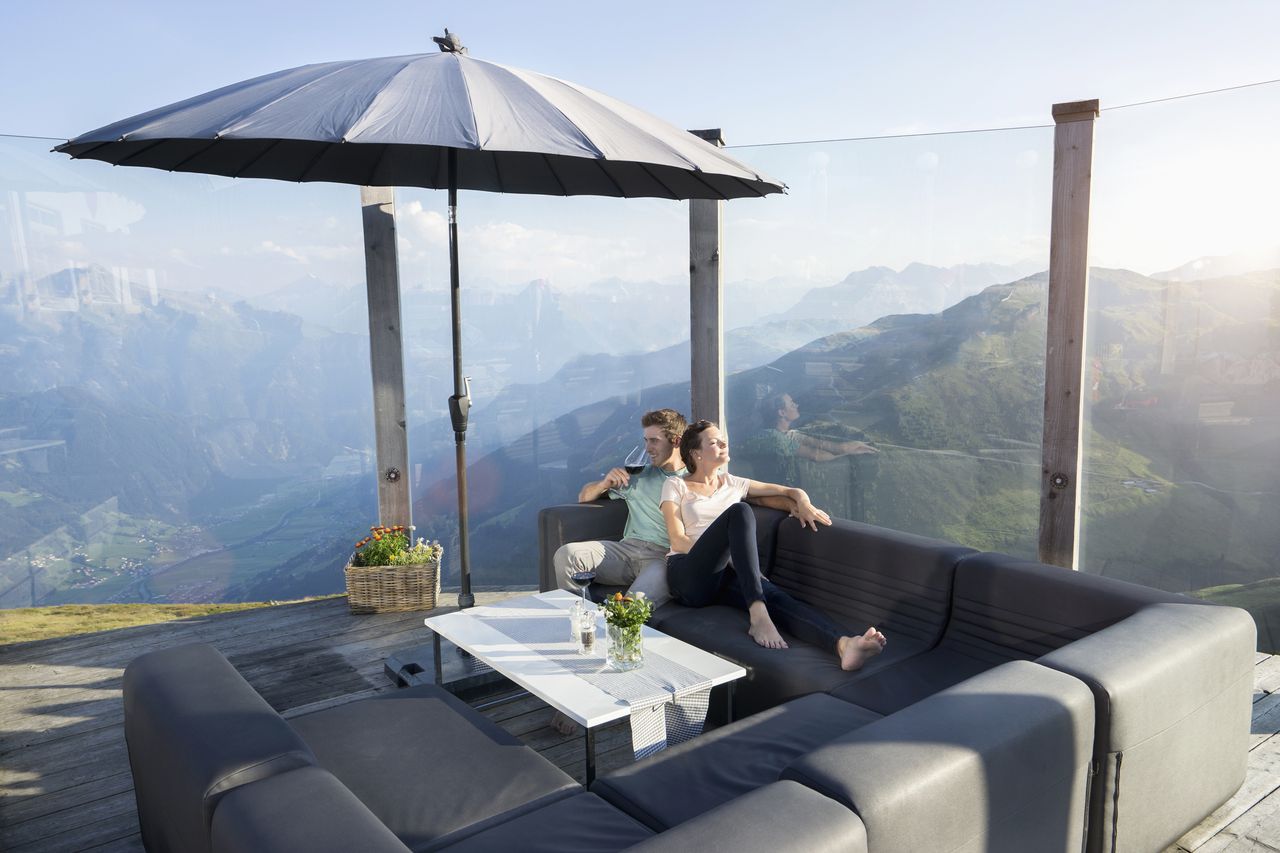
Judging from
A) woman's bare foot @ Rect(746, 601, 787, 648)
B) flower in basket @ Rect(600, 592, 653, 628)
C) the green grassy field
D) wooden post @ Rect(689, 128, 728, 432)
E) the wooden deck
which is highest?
wooden post @ Rect(689, 128, 728, 432)

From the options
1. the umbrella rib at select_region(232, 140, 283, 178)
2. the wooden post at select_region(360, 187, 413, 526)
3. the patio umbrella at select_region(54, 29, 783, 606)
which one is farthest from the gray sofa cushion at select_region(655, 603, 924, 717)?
the umbrella rib at select_region(232, 140, 283, 178)

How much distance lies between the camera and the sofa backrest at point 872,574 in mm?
3059

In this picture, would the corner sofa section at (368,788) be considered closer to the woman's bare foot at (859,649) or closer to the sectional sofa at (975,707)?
the sectional sofa at (975,707)

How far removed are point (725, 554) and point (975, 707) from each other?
1635mm

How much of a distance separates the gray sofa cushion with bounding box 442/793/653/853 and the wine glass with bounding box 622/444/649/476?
2.18m

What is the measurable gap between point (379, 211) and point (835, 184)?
8.24 feet

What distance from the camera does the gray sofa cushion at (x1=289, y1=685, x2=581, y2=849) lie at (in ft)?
6.35

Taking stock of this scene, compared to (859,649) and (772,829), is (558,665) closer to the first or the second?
(859,649)

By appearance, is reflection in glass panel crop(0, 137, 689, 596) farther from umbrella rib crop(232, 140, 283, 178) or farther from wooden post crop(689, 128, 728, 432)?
umbrella rib crop(232, 140, 283, 178)

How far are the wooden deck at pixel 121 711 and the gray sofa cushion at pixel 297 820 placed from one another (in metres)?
1.38

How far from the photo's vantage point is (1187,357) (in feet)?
14.2

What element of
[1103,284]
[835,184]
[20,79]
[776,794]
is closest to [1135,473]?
[1103,284]

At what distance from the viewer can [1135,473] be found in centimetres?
425

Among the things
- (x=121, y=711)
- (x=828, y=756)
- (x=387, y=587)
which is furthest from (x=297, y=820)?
(x=387, y=587)
